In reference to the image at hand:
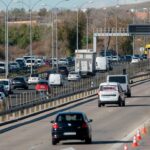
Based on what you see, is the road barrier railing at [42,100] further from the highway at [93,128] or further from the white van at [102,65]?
the white van at [102,65]

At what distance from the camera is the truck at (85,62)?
349 feet

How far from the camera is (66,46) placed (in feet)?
579

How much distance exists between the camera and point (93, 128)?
43312 millimetres

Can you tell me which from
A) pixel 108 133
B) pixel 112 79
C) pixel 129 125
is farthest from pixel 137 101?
pixel 108 133

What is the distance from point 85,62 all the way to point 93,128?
64.4m

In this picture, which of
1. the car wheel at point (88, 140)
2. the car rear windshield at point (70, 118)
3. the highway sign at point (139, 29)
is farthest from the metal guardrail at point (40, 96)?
the highway sign at point (139, 29)

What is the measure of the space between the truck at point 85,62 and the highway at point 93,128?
126 ft

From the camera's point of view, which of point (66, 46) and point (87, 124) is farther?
point (66, 46)

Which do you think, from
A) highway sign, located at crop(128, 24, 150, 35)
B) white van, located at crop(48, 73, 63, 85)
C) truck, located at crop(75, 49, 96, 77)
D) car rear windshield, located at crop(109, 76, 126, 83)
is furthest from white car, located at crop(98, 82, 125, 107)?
highway sign, located at crop(128, 24, 150, 35)

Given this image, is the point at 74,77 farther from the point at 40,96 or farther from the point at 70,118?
the point at 70,118

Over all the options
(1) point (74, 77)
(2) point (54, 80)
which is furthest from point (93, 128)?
(1) point (74, 77)

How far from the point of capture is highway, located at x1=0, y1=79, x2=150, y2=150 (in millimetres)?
34438

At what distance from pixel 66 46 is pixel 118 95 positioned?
118 m

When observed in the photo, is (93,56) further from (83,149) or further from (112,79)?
(83,149)
